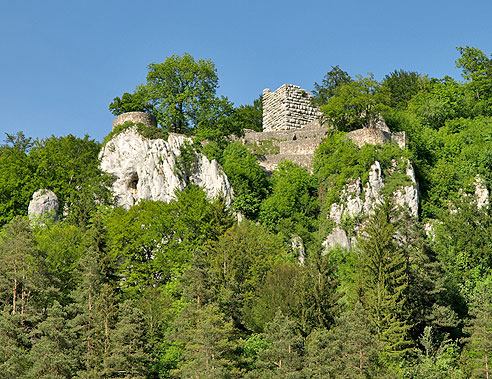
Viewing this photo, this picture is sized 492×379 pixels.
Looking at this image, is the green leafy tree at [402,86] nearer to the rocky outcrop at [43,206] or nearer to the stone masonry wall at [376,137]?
the stone masonry wall at [376,137]

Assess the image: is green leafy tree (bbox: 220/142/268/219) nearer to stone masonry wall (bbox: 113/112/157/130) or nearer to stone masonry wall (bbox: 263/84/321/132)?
stone masonry wall (bbox: 113/112/157/130)

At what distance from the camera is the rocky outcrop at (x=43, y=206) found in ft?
156

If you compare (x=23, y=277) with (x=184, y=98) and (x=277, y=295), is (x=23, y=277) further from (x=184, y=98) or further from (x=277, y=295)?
(x=184, y=98)

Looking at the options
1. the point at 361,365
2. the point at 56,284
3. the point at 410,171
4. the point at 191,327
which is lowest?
the point at 361,365

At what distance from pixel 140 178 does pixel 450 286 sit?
61.2 feet

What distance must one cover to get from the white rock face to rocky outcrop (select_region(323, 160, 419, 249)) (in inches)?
255

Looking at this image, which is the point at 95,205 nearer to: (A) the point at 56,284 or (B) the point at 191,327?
(A) the point at 56,284

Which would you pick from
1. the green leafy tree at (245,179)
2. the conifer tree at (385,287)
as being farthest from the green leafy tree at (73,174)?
the conifer tree at (385,287)

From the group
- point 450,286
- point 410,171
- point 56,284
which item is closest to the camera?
point 56,284

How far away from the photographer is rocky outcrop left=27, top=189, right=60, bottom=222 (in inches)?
1867

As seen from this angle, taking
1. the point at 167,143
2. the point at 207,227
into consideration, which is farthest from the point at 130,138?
the point at 207,227

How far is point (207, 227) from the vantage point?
42344 millimetres

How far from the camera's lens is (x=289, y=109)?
58.5m

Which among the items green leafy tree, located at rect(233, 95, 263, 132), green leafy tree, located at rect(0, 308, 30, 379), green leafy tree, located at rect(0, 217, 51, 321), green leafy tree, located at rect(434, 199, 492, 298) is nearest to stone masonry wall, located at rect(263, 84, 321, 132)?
green leafy tree, located at rect(233, 95, 263, 132)
